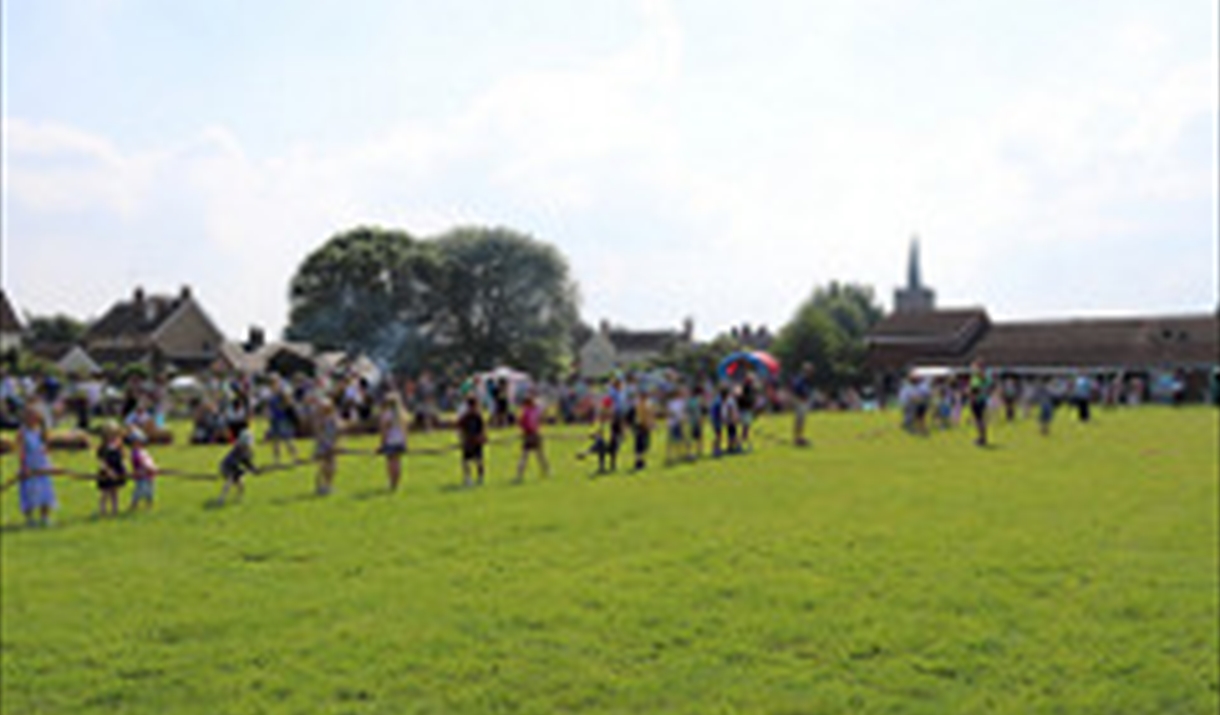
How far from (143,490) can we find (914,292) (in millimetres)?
176145

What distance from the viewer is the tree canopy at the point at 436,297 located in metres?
16.9

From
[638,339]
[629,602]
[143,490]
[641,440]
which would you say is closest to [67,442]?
[143,490]

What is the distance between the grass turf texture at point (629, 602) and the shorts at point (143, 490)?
293mm

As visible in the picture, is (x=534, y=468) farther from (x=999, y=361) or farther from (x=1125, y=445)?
(x=999, y=361)

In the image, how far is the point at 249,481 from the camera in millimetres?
21984

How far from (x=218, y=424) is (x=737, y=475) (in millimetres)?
15699

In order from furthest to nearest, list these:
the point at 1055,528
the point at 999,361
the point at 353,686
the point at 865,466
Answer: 1. the point at 999,361
2. the point at 865,466
3. the point at 1055,528
4. the point at 353,686

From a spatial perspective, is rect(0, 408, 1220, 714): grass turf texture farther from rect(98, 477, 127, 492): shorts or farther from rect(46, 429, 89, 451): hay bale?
rect(46, 429, 89, 451): hay bale

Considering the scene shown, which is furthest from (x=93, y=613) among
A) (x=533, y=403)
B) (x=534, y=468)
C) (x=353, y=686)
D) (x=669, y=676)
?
(x=534, y=468)

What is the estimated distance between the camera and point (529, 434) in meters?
22.0

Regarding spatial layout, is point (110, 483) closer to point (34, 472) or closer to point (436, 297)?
point (34, 472)

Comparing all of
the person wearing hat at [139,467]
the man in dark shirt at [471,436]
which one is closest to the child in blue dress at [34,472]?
the person wearing hat at [139,467]

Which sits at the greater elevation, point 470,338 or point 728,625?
point 470,338

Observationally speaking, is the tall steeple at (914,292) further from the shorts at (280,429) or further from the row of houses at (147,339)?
the shorts at (280,429)
